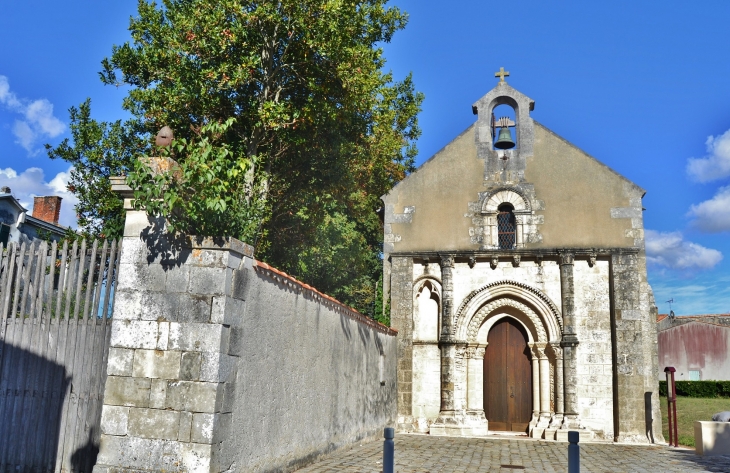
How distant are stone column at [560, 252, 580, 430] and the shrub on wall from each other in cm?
1472

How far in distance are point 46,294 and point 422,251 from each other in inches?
372

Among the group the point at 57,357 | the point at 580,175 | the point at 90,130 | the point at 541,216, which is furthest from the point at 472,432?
the point at 90,130

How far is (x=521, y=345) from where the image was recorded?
48.0 ft

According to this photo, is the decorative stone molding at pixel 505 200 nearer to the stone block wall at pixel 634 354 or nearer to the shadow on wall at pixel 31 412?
the stone block wall at pixel 634 354

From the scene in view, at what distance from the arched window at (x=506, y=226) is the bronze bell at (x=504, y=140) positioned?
1.48 metres

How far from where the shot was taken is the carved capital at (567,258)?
46.4 feet

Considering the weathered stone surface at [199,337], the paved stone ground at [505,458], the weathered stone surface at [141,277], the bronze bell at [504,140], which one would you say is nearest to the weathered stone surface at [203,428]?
the weathered stone surface at [199,337]

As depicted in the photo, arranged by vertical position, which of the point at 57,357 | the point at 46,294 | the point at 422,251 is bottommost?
the point at 57,357

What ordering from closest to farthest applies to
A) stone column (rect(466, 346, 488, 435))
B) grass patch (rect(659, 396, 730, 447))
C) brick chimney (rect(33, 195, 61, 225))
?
1. stone column (rect(466, 346, 488, 435))
2. grass patch (rect(659, 396, 730, 447))
3. brick chimney (rect(33, 195, 61, 225))

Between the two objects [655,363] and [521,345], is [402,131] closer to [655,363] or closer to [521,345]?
[521,345]

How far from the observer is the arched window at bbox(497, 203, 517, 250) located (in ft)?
49.1

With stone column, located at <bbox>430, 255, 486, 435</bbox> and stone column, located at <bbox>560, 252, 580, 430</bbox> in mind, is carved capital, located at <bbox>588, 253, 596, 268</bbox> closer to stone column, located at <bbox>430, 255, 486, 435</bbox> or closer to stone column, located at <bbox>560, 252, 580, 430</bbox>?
stone column, located at <bbox>560, 252, 580, 430</bbox>

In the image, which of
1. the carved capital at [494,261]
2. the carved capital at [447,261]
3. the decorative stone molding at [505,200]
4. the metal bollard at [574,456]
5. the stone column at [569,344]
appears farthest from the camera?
the decorative stone molding at [505,200]

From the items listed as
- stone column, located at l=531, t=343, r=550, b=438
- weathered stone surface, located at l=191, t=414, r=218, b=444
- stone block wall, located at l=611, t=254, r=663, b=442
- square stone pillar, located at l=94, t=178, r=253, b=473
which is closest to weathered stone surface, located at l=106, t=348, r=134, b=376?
square stone pillar, located at l=94, t=178, r=253, b=473
